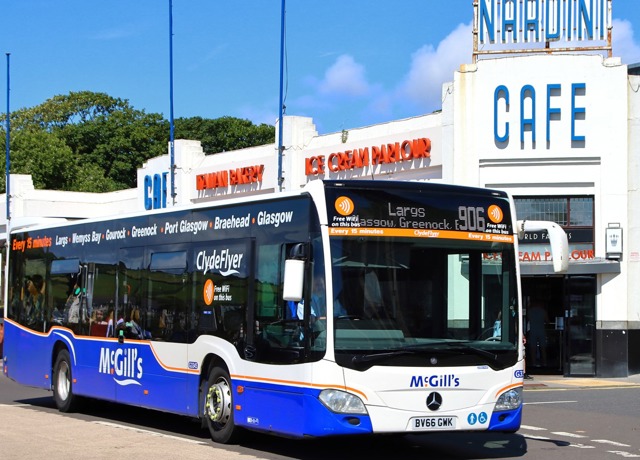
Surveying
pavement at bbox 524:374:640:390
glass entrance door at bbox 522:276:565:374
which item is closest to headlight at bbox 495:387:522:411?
pavement at bbox 524:374:640:390

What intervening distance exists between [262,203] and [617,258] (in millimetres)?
16417

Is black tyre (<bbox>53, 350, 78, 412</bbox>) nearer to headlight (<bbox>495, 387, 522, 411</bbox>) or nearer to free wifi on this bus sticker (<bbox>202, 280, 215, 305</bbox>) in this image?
free wifi on this bus sticker (<bbox>202, 280, 215, 305</bbox>)

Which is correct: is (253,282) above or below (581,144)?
below

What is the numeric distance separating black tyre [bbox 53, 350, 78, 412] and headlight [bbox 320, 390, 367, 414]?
7.33 meters

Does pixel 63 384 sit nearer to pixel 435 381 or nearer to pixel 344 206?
pixel 344 206

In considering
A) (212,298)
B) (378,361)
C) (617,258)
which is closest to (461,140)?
(617,258)

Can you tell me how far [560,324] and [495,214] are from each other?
16287 millimetres

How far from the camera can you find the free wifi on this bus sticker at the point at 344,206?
1126 cm

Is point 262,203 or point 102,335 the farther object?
point 102,335

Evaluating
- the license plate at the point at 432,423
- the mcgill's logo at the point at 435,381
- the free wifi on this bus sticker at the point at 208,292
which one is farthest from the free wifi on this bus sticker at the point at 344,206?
the free wifi on this bus sticker at the point at 208,292

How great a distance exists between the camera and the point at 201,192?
124 ft

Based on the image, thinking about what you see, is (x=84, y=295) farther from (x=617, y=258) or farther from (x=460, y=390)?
(x=617, y=258)

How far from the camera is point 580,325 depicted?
89.6 feet

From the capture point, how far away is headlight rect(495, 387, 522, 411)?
11.6 meters
